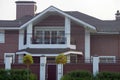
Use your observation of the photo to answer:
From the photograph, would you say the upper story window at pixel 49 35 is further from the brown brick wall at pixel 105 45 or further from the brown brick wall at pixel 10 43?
the brown brick wall at pixel 105 45

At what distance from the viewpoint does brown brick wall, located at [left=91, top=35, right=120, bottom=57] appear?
139 ft

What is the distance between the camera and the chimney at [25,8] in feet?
151

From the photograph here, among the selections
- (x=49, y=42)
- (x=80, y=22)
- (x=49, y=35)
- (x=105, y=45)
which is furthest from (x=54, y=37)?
(x=105, y=45)

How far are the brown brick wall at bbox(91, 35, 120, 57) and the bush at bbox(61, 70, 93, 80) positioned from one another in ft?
34.0

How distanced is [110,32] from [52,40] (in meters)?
5.45

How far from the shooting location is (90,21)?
4462 centimetres

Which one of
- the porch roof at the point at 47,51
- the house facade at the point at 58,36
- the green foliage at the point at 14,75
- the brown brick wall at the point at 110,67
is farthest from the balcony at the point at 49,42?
the green foliage at the point at 14,75

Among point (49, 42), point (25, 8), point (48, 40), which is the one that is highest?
point (25, 8)

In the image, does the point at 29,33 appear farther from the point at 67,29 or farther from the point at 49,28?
the point at 67,29

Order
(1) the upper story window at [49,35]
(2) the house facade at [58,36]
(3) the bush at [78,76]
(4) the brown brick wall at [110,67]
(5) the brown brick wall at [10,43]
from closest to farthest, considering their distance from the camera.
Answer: (3) the bush at [78,76] → (4) the brown brick wall at [110,67] → (2) the house facade at [58,36] → (1) the upper story window at [49,35] → (5) the brown brick wall at [10,43]

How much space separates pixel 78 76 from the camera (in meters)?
32.1

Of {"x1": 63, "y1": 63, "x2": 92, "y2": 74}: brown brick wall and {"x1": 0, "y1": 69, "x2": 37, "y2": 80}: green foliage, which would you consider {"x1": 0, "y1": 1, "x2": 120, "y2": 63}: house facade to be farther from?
{"x1": 0, "y1": 69, "x2": 37, "y2": 80}: green foliage

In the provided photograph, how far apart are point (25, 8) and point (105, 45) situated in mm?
9400

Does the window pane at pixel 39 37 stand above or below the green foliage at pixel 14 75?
above
